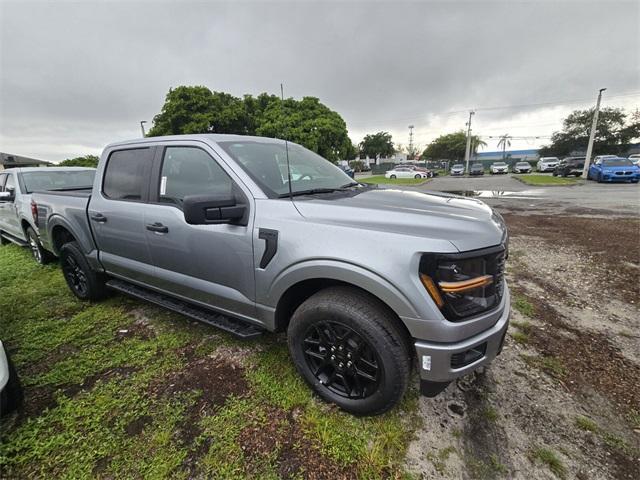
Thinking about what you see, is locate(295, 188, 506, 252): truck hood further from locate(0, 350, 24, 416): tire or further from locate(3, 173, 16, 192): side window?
locate(3, 173, 16, 192): side window

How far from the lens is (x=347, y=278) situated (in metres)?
1.77

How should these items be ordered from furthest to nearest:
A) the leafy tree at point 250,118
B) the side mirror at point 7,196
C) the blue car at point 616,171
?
the leafy tree at point 250,118
the blue car at point 616,171
the side mirror at point 7,196

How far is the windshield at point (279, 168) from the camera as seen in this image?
7.47 feet

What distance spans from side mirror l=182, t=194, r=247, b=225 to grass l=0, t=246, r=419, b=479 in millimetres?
1249

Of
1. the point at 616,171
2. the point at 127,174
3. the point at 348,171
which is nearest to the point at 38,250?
the point at 127,174

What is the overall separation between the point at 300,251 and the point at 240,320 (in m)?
0.88

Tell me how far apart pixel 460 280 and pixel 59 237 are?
468 cm

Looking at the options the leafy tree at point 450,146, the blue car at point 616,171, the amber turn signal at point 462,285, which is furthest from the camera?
the leafy tree at point 450,146

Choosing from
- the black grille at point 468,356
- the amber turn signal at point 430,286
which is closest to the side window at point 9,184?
the amber turn signal at point 430,286

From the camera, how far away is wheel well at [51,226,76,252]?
3849 millimetres

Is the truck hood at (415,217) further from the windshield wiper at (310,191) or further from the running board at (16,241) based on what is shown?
the running board at (16,241)

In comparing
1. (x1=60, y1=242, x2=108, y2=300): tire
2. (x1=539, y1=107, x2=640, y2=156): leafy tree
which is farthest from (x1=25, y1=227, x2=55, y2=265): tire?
(x1=539, y1=107, x2=640, y2=156): leafy tree

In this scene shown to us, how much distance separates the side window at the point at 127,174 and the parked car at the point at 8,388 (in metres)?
1.45

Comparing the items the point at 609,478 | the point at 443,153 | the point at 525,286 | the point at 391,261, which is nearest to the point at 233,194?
the point at 391,261
